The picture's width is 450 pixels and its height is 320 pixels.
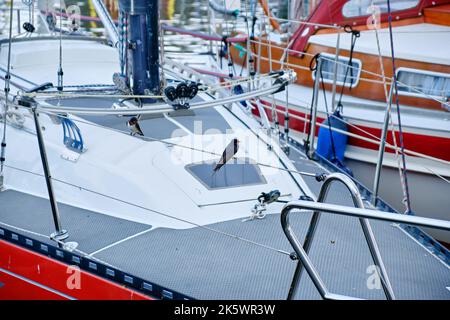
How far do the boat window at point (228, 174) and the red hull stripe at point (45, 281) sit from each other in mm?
971

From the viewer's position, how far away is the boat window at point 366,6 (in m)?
6.55

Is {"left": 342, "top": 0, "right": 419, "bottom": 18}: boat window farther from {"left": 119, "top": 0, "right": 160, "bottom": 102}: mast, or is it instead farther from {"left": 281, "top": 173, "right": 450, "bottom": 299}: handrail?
{"left": 281, "top": 173, "right": 450, "bottom": 299}: handrail

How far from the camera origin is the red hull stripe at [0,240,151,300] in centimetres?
307

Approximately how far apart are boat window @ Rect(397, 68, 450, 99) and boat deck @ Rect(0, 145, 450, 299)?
2.52m

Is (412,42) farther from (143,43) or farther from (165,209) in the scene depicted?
(165,209)

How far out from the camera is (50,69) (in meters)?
5.21

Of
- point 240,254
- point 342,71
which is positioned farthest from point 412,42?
point 240,254

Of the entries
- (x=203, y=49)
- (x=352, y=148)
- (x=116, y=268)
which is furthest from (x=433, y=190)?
(x=203, y=49)

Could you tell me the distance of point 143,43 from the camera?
13.4 ft

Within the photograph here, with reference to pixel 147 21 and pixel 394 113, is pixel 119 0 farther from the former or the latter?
pixel 394 113

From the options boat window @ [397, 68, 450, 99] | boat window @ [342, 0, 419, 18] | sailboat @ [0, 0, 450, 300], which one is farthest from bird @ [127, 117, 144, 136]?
boat window @ [342, 0, 419, 18]

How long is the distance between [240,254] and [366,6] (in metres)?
4.44

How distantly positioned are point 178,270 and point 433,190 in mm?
3204

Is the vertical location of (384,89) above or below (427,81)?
below
